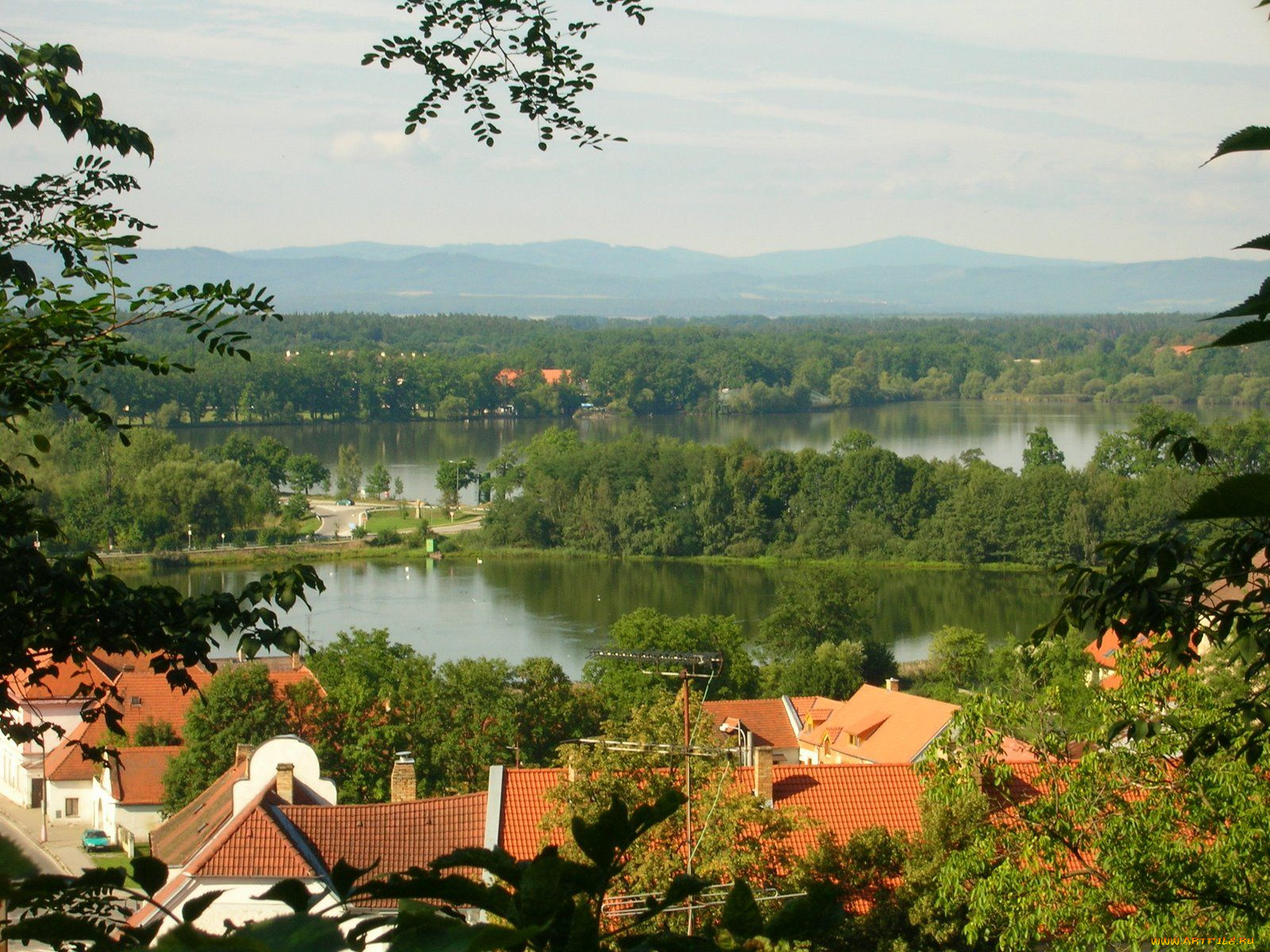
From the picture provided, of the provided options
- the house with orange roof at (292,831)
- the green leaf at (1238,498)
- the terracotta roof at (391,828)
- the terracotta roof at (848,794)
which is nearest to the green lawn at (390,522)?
the house with orange roof at (292,831)

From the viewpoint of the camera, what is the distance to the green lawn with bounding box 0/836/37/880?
622 mm

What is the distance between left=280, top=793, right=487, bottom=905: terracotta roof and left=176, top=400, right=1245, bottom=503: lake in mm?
26175

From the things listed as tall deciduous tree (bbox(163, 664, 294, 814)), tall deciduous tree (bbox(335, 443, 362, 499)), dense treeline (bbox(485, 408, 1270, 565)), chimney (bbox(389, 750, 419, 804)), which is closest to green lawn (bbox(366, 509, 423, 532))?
dense treeline (bbox(485, 408, 1270, 565))

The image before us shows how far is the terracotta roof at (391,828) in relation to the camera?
266 inches

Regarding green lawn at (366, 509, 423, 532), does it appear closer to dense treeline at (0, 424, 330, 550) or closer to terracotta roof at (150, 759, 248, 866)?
dense treeline at (0, 424, 330, 550)

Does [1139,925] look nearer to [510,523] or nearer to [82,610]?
[82,610]

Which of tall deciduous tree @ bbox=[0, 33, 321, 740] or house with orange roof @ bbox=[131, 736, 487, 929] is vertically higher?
tall deciduous tree @ bbox=[0, 33, 321, 740]

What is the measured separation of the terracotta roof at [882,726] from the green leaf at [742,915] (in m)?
10.2

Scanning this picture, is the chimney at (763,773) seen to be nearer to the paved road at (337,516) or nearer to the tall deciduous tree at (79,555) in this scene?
the tall deciduous tree at (79,555)

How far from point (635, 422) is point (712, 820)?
46878 mm

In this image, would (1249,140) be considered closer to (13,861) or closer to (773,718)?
(13,861)

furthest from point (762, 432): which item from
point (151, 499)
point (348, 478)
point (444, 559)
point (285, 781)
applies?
point (285, 781)

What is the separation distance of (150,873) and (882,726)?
442 inches

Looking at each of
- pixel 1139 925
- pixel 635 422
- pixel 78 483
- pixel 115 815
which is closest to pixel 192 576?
pixel 78 483
